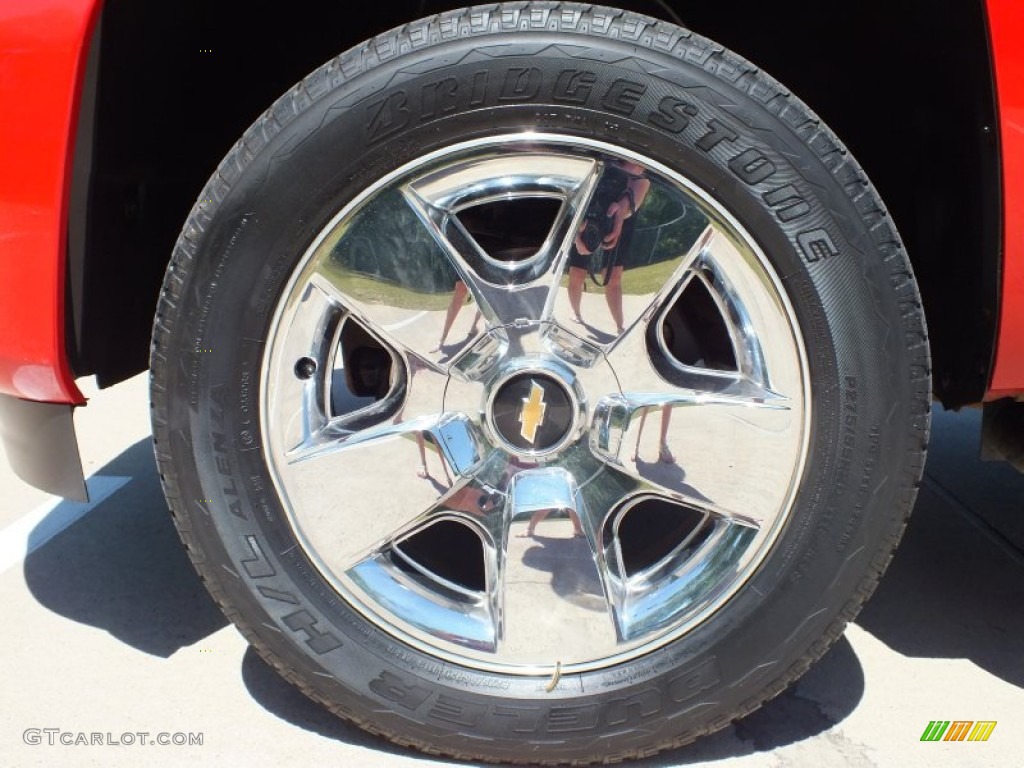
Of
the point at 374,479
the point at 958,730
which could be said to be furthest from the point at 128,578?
the point at 958,730

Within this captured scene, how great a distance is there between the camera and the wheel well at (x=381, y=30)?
1608 mm

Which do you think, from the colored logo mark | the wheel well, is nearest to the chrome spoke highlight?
the wheel well

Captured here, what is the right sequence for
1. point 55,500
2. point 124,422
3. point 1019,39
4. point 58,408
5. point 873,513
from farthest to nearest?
point 124,422
point 55,500
point 58,408
point 873,513
point 1019,39

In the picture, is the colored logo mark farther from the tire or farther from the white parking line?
the white parking line

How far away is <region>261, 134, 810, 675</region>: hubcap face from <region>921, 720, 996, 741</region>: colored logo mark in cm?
55

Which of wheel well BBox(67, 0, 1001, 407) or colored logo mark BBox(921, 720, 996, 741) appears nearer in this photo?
wheel well BBox(67, 0, 1001, 407)

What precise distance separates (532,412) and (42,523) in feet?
5.83

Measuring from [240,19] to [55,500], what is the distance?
1.65 m

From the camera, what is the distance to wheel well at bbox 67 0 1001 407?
1.61m

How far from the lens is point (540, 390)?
5.12 feet

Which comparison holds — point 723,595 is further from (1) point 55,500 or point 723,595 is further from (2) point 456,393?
(1) point 55,500

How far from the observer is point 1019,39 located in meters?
1.42

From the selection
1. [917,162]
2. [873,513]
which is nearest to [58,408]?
[873,513]

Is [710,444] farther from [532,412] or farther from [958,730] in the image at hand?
[958,730]
